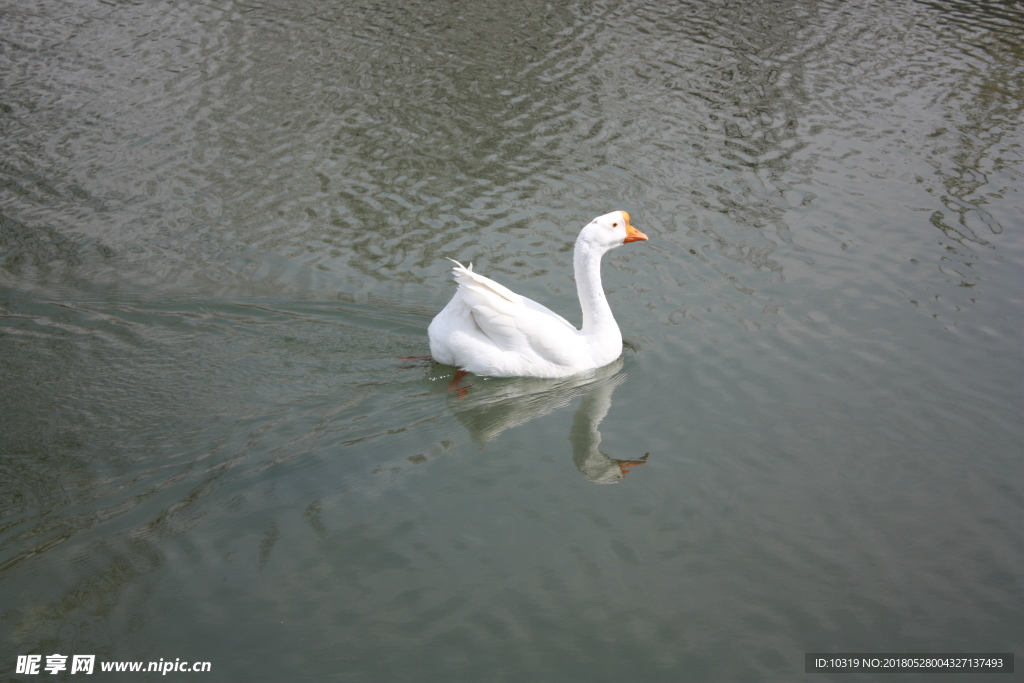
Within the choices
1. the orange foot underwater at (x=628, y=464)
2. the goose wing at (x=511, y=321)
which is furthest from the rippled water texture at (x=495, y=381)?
the goose wing at (x=511, y=321)

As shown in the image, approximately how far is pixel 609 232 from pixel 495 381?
170 centimetres

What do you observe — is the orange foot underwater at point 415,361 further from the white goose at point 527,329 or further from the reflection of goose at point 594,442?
the reflection of goose at point 594,442

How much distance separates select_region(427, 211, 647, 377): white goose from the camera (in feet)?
22.3

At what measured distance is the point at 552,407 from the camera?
6.89 m

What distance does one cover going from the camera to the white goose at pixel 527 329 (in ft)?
22.3

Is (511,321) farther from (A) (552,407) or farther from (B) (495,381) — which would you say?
(A) (552,407)

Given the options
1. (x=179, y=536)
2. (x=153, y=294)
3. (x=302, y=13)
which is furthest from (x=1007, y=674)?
(x=302, y=13)

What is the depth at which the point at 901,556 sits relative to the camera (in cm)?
543

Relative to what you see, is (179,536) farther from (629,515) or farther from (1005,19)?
(1005,19)

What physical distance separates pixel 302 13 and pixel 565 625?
50.4ft

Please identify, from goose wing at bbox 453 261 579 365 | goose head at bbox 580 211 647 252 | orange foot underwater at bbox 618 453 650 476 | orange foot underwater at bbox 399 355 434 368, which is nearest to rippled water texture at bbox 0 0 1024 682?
orange foot underwater at bbox 618 453 650 476

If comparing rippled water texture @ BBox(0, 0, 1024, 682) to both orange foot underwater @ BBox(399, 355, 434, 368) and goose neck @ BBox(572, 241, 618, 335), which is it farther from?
goose neck @ BBox(572, 241, 618, 335)

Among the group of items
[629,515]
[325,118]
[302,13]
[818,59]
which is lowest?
[629,515]

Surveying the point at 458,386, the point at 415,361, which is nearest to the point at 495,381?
the point at 458,386
